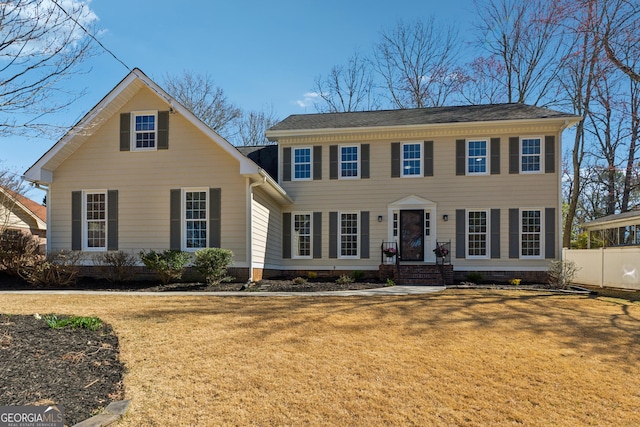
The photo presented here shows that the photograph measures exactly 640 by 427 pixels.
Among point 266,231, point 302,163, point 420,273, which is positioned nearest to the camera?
point 420,273

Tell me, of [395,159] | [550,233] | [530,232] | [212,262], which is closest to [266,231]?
[212,262]

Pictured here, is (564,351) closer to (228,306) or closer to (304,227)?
(228,306)

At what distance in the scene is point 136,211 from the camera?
535 inches

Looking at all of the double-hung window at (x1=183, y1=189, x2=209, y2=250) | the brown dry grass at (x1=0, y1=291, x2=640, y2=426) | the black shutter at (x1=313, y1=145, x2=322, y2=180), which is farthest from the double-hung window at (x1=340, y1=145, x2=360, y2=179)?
the brown dry grass at (x1=0, y1=291, x2=640, y2=426)

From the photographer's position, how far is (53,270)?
473 inches

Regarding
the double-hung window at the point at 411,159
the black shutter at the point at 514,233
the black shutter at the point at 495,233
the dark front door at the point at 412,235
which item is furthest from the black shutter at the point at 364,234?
the black shutter at the point at 514,233

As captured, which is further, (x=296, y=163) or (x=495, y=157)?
(x=296, y=163)

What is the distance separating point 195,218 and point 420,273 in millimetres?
7692

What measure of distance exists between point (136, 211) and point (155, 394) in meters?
10.6

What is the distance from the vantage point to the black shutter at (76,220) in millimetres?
13641

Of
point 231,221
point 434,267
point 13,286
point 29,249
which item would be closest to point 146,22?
point 231,221

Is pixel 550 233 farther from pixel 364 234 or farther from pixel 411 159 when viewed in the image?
pixel 364 234

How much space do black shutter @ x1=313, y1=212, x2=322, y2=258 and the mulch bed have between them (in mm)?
10651

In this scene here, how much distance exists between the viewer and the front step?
44.4 ft
